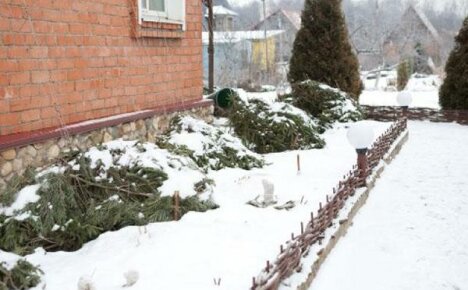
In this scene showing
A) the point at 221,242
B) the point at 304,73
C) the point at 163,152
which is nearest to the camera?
the point at 221,242

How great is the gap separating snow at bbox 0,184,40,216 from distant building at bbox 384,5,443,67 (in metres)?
29.2

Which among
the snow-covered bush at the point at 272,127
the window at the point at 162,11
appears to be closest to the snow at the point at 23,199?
the window at the point at 162,11

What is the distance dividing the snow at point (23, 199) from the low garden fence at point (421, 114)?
30.5ft

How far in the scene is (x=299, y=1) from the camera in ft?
169

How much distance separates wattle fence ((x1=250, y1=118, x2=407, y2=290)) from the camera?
3036mm

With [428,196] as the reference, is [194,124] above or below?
above

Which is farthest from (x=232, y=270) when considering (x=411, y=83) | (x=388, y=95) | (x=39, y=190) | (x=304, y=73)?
(x=411, y=83)

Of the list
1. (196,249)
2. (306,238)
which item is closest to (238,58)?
(306,238)

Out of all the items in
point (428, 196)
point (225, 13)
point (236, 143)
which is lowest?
point (428, 196)

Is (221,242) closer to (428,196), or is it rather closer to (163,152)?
(163,152)

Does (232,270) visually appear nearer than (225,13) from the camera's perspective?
Yes

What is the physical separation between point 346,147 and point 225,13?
2864 centimetres

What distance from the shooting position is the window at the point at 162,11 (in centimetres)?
609

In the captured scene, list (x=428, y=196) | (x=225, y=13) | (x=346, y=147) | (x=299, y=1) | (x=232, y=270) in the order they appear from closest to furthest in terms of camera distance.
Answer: (x=232, y=270)
(x=428, y=196)
(x=346, y=147)
(x=225, y=13)
(x=299, y=1)
